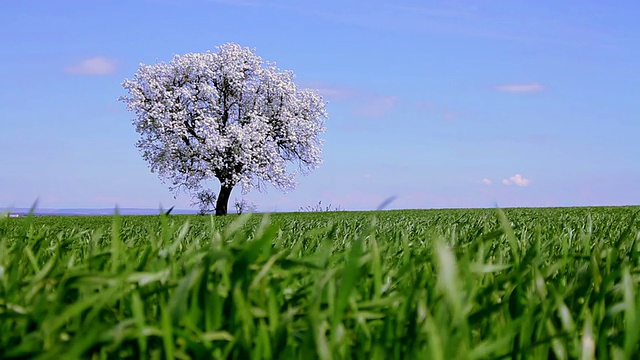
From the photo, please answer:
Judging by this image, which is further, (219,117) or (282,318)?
(219,117)

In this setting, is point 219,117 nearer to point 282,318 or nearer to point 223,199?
point 223,199

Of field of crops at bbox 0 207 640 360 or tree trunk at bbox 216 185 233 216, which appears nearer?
field of crops at bbox 0 207 640 360

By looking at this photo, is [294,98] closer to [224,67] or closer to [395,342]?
[224,67]

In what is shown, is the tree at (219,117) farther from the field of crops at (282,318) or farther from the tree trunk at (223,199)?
the field of crops at (282,318)

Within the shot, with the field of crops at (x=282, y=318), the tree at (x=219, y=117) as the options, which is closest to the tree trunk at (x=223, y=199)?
the tree at (x=219, y=117)

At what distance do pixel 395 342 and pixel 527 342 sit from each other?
304 mm

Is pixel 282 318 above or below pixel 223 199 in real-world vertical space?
below

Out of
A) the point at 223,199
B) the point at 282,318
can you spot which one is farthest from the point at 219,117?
the point at 282,318

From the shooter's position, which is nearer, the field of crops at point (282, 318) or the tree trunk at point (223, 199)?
the field of crops at point (282, 318)

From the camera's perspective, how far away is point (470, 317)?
1396mm

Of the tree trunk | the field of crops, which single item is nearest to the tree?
the tree trunk

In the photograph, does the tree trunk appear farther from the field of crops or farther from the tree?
the field of crops

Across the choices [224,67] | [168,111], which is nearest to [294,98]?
[224,67]

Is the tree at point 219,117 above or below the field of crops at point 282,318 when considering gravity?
above
